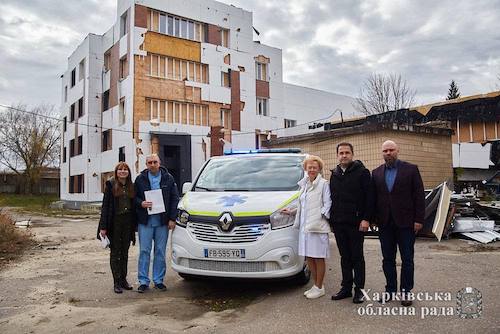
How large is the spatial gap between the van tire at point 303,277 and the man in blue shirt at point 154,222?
1.84m

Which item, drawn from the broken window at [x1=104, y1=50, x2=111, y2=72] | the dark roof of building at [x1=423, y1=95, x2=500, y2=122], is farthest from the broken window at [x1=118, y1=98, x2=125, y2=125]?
the dark roof of building at [x1=423, y1=95, x2=500, y2=122]

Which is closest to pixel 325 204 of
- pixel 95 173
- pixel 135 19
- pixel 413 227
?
pixel 413 227

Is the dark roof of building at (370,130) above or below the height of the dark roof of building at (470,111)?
below

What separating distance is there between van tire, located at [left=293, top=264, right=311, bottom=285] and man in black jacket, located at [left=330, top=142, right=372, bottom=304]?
69 centimetres

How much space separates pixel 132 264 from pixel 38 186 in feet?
157

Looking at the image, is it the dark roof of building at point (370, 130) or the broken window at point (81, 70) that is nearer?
the dark roof of building at point (370, 130)

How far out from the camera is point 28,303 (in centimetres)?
547

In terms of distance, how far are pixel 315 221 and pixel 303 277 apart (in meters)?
1.09

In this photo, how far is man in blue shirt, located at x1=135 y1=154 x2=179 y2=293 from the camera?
5887 mm

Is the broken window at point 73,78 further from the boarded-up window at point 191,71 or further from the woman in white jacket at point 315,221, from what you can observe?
the woman in white jacket at point 315,221

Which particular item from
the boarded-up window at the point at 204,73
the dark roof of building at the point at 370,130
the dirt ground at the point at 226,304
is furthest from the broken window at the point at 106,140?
the dirt ground at the point at 226,304

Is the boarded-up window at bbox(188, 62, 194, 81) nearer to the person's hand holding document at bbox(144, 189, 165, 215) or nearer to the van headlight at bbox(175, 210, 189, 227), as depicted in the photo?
the person's hand holding document at bbox(144, 189, 165, 215)

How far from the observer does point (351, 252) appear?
5.02 metres

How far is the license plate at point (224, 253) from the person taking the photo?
203 inches
